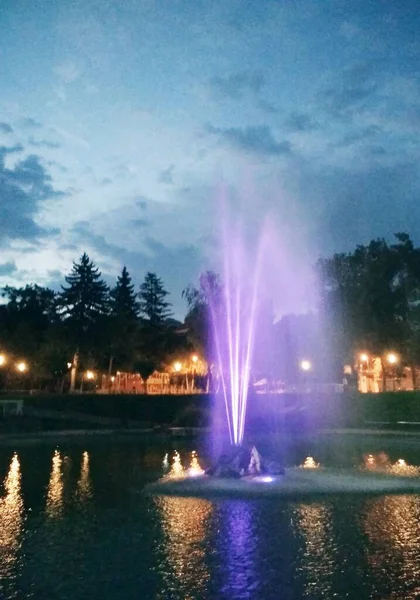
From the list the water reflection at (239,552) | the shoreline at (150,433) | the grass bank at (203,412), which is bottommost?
the water reflection at (239,552)

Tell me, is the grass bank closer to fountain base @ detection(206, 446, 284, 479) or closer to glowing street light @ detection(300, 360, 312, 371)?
glowing street light @ detection(300, 360, 312, 371)

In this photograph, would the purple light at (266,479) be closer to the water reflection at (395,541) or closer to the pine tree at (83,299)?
the water reflection at (395,541)

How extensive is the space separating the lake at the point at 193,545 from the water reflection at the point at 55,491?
0.04 m

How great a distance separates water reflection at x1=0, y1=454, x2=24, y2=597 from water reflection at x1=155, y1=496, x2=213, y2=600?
2.40 m

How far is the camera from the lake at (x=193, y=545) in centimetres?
947

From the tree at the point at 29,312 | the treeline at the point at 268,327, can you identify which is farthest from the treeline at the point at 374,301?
the tree at the point at 29,312

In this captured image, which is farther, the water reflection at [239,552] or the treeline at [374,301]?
the treeline at [374,301]

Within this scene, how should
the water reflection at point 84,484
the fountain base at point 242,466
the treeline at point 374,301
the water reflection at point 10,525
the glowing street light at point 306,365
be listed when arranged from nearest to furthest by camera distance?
the water reflection at point 10,525 → the water reflection at point 84,484 → the fountain base at point 242,466 → the treeline at point 374,301 → the glowing street light at point 306,365

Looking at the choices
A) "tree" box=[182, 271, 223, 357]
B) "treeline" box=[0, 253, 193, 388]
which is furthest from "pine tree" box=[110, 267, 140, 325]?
"tree" box=[182, 271, 223, 357]

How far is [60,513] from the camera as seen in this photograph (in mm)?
15172

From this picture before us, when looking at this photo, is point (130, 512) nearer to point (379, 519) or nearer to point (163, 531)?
point (163, 531)

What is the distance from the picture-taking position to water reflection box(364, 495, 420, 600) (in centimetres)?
973

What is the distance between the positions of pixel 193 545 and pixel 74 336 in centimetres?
5278

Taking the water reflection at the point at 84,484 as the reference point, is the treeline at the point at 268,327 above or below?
above
